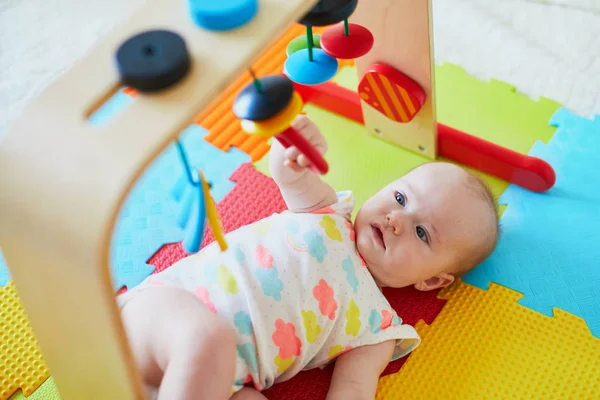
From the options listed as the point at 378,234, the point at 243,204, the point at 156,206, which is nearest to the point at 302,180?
the point at 378,234

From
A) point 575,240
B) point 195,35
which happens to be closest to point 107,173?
point 195,35

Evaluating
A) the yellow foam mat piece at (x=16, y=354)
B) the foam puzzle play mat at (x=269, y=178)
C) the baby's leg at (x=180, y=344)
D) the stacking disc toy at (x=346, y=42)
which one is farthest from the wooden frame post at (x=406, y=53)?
the yellow foam mat piece at (x=16, y=354)

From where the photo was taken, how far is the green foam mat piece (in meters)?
1.31

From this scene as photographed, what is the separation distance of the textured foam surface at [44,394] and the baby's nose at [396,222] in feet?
1.98

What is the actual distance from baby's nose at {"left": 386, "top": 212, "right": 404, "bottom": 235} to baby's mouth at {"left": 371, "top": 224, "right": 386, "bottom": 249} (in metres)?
0.03

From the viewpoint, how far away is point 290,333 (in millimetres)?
927

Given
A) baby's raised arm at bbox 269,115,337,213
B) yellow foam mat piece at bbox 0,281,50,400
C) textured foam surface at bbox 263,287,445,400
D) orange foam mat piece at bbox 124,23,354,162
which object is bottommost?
textured foam surface at bbox 263,287,445,400

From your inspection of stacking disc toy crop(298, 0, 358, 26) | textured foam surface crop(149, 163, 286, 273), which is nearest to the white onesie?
textured foam surface crop(149, 163, 286, 273)

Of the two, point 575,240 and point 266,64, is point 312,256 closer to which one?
point 575,240

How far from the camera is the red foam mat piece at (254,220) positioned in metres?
1.02

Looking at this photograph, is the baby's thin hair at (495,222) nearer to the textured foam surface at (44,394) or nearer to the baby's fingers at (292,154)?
the baby's fingers at (292,154)

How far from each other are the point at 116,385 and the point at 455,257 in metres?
0.58

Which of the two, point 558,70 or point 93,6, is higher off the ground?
point 93,6

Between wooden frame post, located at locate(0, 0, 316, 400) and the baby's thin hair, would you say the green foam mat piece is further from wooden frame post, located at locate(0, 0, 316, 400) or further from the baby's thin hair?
wooden frame post, located at locate(0, 0, 316, 400)
